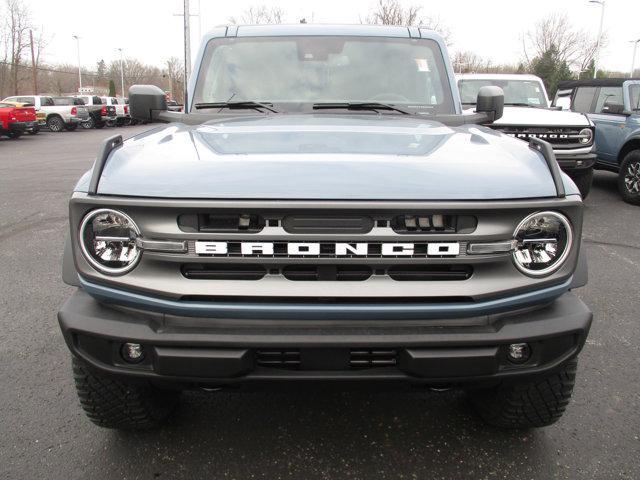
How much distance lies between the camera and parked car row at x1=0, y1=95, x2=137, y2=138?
2003cm

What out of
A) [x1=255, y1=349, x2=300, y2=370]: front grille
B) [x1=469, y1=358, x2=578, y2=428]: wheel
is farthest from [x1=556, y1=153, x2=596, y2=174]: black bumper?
[x1=255, y1=349, x2=300, y2=370]: front grille

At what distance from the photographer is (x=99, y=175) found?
79.6 inches

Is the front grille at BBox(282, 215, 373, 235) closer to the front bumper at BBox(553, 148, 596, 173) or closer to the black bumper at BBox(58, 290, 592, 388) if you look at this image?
the black bumper at BBox(58, 290, 592, 388)

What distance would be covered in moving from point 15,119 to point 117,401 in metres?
20.8

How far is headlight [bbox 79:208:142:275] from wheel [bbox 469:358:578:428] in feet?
4.96

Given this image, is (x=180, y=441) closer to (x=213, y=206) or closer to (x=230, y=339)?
(x=230, y=339)

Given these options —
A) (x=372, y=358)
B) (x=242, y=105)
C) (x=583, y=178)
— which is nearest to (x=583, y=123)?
(x=583, y=178)

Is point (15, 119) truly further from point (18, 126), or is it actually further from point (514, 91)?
point (514, 91)

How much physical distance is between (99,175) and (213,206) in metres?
→ 0.49

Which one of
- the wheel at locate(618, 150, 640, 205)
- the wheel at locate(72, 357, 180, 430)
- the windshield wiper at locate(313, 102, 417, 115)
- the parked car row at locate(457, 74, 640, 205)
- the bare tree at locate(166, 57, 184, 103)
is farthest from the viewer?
the bare tree at locate(166, 57, 184, 103)

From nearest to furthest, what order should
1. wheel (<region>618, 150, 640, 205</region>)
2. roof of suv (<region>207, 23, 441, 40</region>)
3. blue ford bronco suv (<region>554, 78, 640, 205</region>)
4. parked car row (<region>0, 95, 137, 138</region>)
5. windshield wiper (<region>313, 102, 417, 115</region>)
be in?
windshield wiper (<region>313, 102, 417, 115</region>) → roof of suv (<region>207, 23, 441, 40</region>) → wheel (<region>618, 150, 640, 205</region>) → blue ford bronco suv (<region>554, 78, 640, 205</region>) → parked car row (<region>0, 95, 137, 138</region>)

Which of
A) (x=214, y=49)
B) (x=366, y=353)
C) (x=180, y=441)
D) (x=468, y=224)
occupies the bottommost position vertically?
(x=180, y=441)

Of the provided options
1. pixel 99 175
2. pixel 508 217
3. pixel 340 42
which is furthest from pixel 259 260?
pixel 340 42

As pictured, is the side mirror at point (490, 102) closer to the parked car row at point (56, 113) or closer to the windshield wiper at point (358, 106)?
the windshield wiper at point (358, 106)
